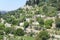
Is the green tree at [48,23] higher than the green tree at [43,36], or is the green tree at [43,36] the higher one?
the green tree at [48,23]

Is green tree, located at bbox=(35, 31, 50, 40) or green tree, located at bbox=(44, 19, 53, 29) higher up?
green tree, located at bbox=(44, 19, 53, 29)

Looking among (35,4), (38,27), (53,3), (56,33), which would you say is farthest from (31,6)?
(56,33)

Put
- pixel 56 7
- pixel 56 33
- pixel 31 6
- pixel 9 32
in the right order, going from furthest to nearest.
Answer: pixel 31 6 < pixel 56 7 < pixel 9 32 < pixel 56 33

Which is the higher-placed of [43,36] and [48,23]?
[48,23]

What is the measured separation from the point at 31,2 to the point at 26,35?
2534 centimetres

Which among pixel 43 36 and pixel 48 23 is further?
pixel 48 23

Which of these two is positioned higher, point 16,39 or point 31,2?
point 31,2

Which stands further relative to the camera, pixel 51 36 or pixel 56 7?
pixel 56 7

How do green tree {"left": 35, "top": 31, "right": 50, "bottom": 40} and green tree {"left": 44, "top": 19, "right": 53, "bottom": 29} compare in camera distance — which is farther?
green tree {"left": 44, "top": 19, "right": 53, "bottom": 29}

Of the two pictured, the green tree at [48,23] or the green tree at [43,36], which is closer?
the green tree at [43,36]

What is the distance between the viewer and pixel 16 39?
90.5 feet

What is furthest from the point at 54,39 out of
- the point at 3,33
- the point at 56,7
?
the point at 56,7

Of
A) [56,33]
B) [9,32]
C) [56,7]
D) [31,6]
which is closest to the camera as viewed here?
[56,33]

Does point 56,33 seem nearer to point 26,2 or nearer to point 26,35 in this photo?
point 26,35
